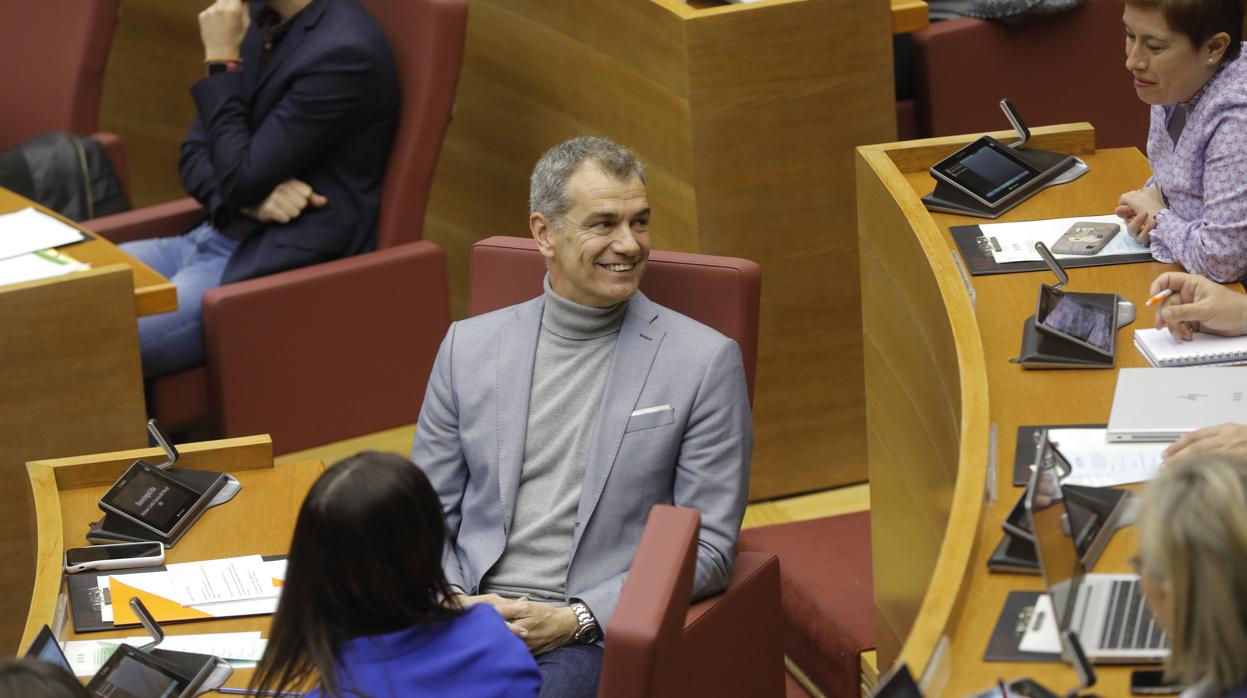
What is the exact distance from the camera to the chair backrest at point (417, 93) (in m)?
3.64

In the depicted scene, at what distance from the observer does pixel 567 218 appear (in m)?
2.63

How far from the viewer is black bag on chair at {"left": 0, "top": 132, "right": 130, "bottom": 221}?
13.1 ft

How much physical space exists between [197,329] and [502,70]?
3.29 feet

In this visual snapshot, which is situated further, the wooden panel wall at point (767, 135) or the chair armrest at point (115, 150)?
the chair armrest at point (115, 150)

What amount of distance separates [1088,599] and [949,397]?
67 cm

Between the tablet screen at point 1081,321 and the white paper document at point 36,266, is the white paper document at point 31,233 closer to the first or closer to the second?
the white paper document at point 36,266

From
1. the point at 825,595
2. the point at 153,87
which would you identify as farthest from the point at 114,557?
the point at 153,87

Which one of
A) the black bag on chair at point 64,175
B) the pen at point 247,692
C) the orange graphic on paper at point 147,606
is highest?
the black bag on chair at point 64,175

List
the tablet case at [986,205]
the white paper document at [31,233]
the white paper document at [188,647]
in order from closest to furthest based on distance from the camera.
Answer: the white paper document at [188,647] → the tablet case at [986,205] → the white paper document at [31,233]

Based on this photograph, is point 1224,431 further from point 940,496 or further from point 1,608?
→ point 1,608

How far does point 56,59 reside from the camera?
4363 millimetres

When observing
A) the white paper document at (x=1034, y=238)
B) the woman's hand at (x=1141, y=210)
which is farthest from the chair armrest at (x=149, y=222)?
the woman's hand at (x=1141, y=210)

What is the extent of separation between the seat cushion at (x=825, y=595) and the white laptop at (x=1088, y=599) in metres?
1.24

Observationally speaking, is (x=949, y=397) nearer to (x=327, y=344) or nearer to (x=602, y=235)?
(x=602, y=235)
